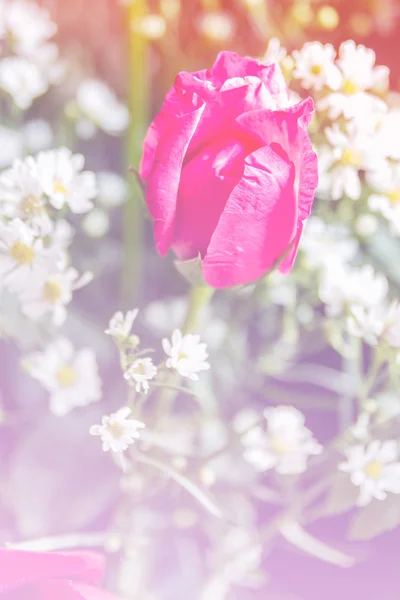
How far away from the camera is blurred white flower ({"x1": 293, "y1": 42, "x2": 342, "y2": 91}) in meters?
0.24

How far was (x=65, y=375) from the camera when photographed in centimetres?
27

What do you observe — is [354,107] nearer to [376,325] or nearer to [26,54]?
[376,325]

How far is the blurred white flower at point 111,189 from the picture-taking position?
40cm

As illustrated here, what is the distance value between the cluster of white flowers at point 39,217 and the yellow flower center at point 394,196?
12cm

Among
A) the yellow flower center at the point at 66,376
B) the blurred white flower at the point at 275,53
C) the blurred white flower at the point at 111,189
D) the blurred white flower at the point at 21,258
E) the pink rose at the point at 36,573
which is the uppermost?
the blurred white flower at the point at 111,189

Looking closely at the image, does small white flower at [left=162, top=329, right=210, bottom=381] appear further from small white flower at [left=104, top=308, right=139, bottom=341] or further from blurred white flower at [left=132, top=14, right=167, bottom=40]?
blurred white flower at [left=132, top=14, right=167, bottom=40]

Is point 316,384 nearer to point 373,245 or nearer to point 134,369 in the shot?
point 373,245

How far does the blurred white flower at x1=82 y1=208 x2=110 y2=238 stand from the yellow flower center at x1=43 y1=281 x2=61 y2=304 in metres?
0.12

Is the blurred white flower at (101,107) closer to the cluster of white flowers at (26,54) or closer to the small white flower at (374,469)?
the cluster of white flowers at (26,54)

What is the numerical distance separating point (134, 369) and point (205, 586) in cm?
14

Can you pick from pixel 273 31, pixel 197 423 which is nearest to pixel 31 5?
pixel 273 31

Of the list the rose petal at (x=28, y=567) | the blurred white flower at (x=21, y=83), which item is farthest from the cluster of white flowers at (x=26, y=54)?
the rose petal at (x=28, y=567)

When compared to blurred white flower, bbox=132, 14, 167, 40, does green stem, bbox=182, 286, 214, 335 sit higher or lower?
lower

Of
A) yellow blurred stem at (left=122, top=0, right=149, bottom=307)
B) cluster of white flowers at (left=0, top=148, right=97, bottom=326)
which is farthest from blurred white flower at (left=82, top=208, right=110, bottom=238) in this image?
cluster of white flowers at (left=0, top=148, right=97, bottom=326)
